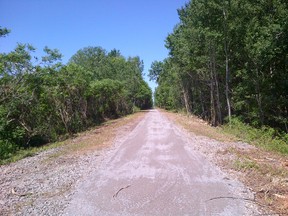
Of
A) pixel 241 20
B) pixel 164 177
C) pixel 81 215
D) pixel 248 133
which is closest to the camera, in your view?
pixel 81 215

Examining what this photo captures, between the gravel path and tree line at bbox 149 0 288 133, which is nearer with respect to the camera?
the gravel path

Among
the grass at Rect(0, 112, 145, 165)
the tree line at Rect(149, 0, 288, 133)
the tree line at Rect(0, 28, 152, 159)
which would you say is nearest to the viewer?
the grass at Rect(0, 112, 145, 165)

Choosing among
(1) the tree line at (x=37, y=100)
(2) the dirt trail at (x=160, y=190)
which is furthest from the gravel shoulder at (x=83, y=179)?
(1) the tree line at (x=37, y=100)

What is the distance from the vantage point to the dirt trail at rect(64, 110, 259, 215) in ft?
17.9

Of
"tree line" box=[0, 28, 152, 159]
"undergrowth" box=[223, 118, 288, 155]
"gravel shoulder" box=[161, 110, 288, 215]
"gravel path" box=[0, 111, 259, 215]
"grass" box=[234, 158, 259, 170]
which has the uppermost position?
"tree line" box=[0, 28, 152, 159]

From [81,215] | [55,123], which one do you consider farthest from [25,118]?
[81,215]

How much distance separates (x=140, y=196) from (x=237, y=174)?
324 centimetres

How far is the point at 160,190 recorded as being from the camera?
652 centimetres

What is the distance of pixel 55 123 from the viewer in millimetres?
21562

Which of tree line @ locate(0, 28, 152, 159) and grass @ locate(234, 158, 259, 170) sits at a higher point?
tree line @ locate(0, 28, 152, 159)

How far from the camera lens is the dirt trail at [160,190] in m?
5.46

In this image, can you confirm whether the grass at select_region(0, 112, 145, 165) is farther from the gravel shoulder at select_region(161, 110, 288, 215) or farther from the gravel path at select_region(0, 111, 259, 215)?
the gravel shoulder at select_region(161, 110, 288, 215)

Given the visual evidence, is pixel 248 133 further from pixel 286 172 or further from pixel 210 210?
pixel 210 210

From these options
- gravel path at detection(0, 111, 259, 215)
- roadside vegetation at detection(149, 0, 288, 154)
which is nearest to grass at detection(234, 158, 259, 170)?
gravel path at detection(0, 111, 259, 215)
